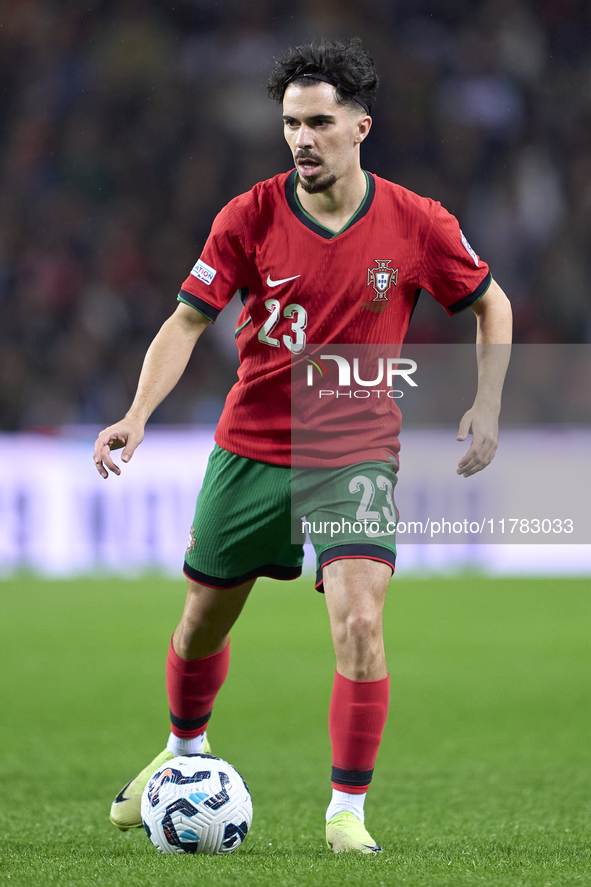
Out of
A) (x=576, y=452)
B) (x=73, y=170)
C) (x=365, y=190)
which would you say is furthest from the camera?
(x=73, y=170)

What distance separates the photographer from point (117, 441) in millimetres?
3111

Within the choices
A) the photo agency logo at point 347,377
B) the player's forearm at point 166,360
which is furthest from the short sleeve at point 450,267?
the player's forearm at point 166,360

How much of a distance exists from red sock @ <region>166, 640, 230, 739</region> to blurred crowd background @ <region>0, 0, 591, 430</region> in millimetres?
7293

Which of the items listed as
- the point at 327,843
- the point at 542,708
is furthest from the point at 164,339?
the point at 542,708

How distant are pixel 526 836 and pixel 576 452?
19.6 feet

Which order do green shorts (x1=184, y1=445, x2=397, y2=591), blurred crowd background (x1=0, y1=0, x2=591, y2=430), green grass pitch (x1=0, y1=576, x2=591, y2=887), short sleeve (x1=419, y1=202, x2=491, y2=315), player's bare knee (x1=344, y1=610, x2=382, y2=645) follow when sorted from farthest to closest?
blurred crowd background (x1=0, y1=0, x2=591, y2=430) < short sleeve (x1=419, y1=202, x2=491, y2=315) < green shorts (x1=184, y1=445, x2=397, y2=591) < player's bare knee (x1=344, y1=610, x2=382, y2=645) < green grass pitch (x1=0, y1=576, x2=591, y2=887)

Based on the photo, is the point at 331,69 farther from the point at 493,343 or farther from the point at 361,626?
the point at 361,626

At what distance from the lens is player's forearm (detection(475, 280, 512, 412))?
11.3 ft

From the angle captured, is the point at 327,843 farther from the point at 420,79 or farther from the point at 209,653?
the point at 420,79

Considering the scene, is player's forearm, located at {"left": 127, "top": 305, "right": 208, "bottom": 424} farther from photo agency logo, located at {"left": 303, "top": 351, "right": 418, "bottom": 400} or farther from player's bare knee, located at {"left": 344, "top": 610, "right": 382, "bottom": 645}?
player's bare knee, located at {"left": 344, "top": 610, "right": 382, "bottom": 645}

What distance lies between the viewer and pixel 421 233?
11.2ft

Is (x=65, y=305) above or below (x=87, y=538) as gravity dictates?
above

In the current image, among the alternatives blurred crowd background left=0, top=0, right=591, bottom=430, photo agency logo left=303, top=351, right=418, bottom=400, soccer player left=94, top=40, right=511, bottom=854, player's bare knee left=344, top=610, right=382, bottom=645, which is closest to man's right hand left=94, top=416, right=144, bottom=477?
soccer player left=94, top=40, right=511, bottom=854

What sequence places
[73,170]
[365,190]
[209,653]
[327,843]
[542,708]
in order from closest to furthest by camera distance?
[327,843], [365,190], [209,653], [542,708], [73,170]
